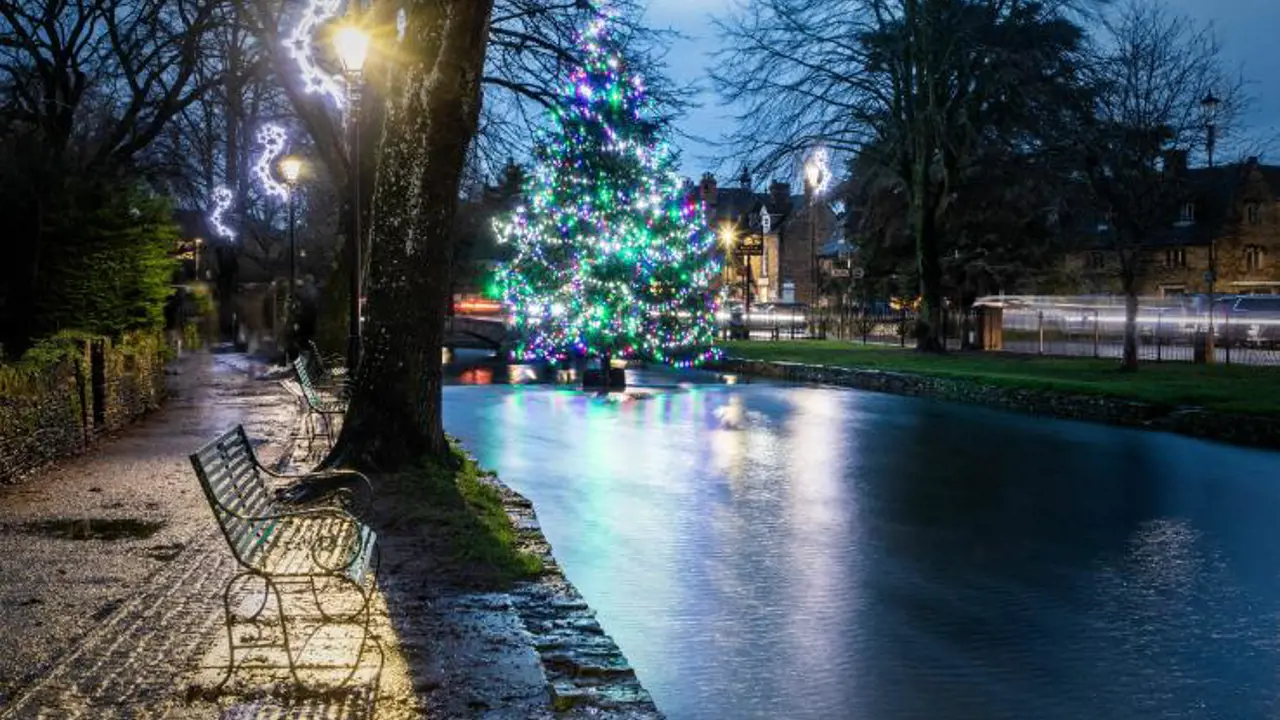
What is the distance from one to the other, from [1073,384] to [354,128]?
48.7 ft

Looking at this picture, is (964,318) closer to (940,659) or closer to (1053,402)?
(1053,402)

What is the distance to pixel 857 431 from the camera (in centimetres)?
2123

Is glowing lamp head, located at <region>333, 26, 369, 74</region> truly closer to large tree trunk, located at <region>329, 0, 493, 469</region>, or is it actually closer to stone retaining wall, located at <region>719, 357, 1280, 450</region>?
large tree trunk, located at <region>329, 0, 493, 469</region>

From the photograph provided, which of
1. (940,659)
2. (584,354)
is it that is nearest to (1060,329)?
(584,354)

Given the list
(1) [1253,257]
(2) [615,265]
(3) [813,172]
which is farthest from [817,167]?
(1) [1253,257]

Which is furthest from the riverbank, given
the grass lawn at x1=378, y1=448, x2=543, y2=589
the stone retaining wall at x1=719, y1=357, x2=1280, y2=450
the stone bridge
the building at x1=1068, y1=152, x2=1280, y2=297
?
the building at x1=1068, y1=152, x2=1280, y2=297

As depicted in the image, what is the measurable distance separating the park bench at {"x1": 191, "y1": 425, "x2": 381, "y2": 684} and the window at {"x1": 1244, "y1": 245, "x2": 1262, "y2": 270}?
73651 mm

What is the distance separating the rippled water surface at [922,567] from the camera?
23.4ft

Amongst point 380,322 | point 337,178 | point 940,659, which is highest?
point 337,178

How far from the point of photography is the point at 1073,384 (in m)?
26.0

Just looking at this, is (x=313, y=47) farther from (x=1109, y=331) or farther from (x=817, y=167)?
(x=1109, y=331)

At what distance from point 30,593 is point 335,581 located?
1896mm

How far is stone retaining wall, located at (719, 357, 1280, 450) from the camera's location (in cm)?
1959

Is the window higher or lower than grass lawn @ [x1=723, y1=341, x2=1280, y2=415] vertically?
higher
